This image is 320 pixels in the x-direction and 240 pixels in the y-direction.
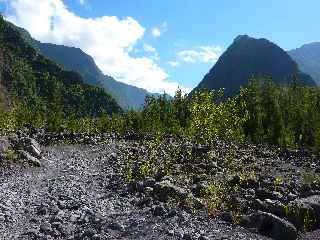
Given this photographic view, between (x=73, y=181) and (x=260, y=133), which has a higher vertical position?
(x=260, y=133)

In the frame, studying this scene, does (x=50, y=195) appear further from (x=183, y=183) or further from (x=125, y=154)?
(x=125, y=154)

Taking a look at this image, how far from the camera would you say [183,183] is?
24266mm

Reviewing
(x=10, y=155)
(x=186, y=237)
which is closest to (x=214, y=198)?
(x=186, y=237)

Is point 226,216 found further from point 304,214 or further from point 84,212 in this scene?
point 84,212

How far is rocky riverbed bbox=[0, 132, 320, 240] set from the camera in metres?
16.6

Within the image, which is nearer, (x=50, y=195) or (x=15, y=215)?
(x=15, y=215)

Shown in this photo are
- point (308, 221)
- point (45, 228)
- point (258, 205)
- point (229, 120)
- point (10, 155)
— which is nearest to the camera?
point (308, 221)

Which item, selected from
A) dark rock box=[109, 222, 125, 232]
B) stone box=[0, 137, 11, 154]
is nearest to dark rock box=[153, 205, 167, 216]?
dark rock box=[109, 222, 125, 232]

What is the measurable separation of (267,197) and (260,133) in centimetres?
3378

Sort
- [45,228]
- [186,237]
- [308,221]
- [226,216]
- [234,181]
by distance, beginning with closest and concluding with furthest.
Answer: [186,237] → [308,221] → [226,216] → [45,228] → [234,181]

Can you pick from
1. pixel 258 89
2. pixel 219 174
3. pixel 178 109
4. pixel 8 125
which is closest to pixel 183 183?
pixel 219 174

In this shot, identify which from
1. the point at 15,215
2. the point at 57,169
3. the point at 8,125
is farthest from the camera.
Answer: the point at 8,125

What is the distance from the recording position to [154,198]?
2111cm

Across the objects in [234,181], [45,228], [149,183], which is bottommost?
[45,228]
